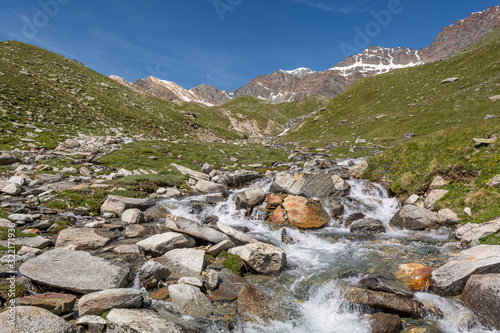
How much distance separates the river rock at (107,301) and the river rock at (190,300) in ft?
3.62

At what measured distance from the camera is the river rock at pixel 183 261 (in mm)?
9812

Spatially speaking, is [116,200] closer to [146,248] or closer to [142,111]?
[146,248]

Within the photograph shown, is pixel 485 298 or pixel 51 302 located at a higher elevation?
pixel 485 298

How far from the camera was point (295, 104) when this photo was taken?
177375 millimetres

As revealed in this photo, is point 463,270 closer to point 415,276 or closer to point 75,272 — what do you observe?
point 415,276

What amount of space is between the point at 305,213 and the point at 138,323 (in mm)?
13664

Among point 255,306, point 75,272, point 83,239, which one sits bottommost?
point 255,306

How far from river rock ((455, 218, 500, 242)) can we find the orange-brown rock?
17.3 feet

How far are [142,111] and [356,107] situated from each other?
225 ft

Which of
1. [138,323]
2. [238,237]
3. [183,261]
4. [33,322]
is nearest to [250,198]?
[238,237]

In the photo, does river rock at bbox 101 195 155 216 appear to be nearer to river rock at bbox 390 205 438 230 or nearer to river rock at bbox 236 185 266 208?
river rock at bbox 236 185 266 208

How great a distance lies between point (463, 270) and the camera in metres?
8.45

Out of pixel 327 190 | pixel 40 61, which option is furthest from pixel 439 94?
pixel 40 61

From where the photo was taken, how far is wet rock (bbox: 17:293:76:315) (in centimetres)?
646
